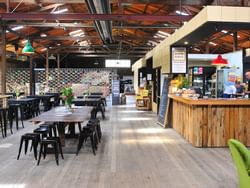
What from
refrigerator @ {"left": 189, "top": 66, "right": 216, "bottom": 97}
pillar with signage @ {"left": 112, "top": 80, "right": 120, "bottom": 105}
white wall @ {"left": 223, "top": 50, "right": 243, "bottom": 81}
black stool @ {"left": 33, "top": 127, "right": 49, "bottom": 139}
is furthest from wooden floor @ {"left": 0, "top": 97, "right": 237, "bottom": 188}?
pillar with signage @ {"left": 112, "top": 80, "right": 120, "bottom": 105}

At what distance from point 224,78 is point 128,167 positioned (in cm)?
840

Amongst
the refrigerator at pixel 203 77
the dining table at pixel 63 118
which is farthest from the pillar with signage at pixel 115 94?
the dining table at pixel 63 118

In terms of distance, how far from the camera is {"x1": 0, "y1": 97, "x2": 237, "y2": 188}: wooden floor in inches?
160

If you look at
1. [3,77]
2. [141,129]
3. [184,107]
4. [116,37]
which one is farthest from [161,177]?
[116,37]

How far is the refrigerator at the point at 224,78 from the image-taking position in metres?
11.3

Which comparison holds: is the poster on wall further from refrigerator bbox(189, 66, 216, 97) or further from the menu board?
refrigerator bbox(189, 66, 216, 97)

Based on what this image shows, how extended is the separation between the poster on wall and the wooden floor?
93.4 inches

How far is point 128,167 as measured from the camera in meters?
4.79

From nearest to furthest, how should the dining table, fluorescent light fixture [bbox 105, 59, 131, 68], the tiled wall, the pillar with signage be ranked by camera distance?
the dining table → the pillar with signage → the tiled wall → fluorescent light fixture [bbox 105, 59, 131, 68]

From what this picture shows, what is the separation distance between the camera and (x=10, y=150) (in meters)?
5.97

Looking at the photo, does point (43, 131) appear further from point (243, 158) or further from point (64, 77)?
point (64, 77)

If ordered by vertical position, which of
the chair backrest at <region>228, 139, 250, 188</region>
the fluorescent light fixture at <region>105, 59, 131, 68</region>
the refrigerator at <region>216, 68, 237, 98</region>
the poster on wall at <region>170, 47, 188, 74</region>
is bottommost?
the chair backrest at <region>228, 139, 250, 188</region>

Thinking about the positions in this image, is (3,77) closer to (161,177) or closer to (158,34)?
(161,177)

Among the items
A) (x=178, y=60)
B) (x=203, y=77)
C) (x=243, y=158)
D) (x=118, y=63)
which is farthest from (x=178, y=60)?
(x=118, y=63)
